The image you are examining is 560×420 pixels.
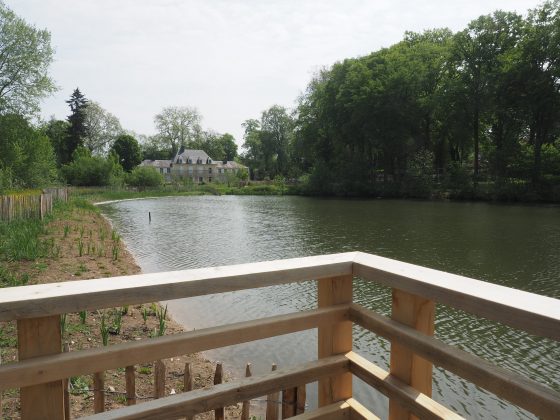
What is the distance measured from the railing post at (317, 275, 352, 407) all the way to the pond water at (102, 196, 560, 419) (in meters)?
3.45

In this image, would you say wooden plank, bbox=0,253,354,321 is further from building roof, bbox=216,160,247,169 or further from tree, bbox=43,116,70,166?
building roof, bbox=216,160,247,169

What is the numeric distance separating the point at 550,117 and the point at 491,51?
8.73 metres

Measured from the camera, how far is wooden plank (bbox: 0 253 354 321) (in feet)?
4.89

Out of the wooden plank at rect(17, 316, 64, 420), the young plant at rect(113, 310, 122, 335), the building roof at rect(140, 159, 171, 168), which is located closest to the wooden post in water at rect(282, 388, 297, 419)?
the wooden plank at rect(17, 316, 64, 420)

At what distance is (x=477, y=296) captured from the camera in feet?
4.97

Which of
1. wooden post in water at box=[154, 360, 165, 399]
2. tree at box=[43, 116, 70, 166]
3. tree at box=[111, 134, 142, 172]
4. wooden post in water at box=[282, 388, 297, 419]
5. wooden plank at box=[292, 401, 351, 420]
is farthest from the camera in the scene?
tree at box=[111, 134, 142, 172]

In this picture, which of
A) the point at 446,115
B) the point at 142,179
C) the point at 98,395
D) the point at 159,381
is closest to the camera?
the point at 98,395

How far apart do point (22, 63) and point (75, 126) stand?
4064 cm

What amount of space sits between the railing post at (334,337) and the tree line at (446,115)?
41181 millimetres

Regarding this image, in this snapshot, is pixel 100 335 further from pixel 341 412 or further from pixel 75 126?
pixel 75 126

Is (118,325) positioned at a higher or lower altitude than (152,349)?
lower

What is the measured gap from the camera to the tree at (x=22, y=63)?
3112cm

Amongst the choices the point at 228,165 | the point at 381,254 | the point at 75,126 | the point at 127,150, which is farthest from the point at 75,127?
the point at 381,254

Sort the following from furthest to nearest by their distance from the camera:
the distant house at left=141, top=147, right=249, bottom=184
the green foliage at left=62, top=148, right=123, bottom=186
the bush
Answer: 1. the distant house at left=141, top=147, right=249, bottom=184
2. the bush
3. the green foliage at left=62, top=148, right=123, bottom=186
